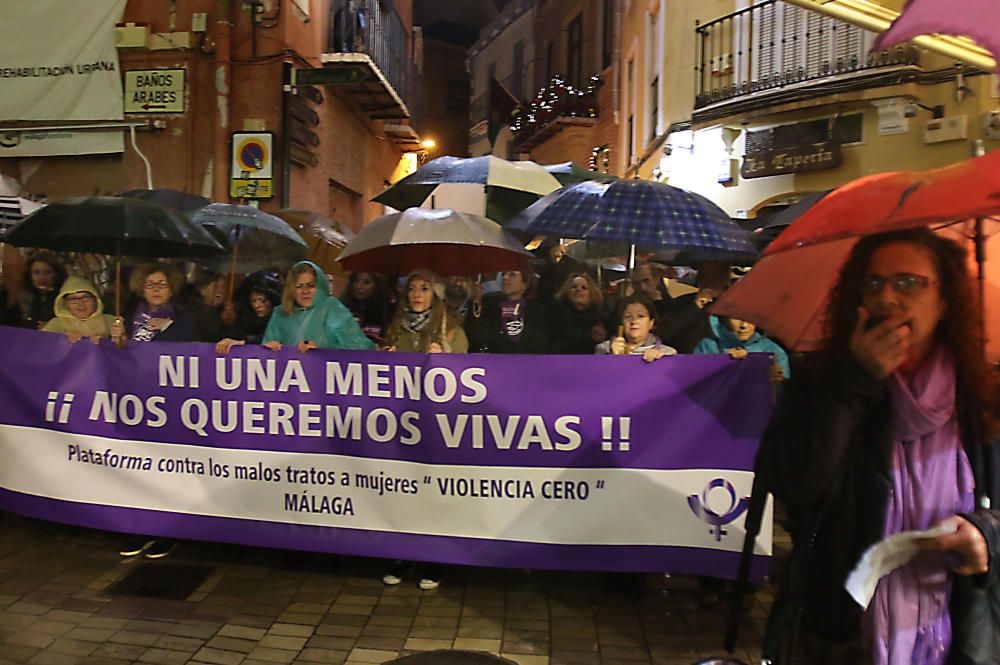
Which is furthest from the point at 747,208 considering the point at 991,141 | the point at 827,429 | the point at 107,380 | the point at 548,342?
the point at 827,429

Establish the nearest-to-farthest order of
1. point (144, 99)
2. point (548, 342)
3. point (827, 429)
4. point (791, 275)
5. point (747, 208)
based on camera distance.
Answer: point (827, 429) < point (791, 275) < point (548, 342) < point (144, 99) < point (747, 208)

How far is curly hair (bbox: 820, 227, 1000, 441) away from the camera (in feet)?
5.57

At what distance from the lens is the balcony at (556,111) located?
22203 millimetres

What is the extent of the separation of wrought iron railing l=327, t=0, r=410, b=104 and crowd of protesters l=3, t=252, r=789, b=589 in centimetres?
680

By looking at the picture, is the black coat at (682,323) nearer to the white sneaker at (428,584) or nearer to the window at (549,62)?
the white sneaker at (428,584)

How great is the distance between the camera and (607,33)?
22031mm

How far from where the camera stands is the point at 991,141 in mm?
9930

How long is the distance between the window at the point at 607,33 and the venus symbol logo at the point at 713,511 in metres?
19.6

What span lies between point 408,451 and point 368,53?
10429 millimetres

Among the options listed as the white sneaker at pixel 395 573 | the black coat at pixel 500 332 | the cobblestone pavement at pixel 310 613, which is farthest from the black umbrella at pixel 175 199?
the white sneaker at pixel 395 573

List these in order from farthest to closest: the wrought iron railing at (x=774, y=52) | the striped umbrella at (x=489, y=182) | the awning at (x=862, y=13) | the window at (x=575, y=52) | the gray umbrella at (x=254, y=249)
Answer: the window at (x=575, y=52) < the wrought iron railing at (x=774, y=52) < the gray umbrella at (x=254, y=249) < the striped umbrella at (x=489, y=182) < the awning at (x=862, y=13)

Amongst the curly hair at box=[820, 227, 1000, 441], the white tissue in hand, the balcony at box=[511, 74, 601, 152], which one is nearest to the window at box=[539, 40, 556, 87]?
the balcony at box=[511, 74, 601, 152]

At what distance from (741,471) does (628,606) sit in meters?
0.97

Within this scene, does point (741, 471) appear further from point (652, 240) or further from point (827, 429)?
point (827, 429)
